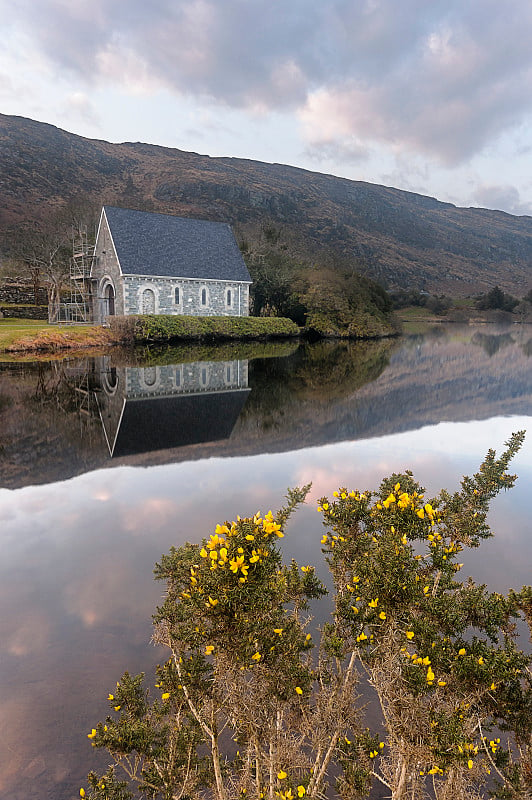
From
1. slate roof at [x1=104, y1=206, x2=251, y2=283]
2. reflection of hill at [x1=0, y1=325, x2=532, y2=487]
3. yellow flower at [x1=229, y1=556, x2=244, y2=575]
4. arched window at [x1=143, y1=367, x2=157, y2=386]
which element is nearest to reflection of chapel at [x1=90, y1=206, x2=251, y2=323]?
slate roof at [x1=104, y1=206, x2=251, y2=283]

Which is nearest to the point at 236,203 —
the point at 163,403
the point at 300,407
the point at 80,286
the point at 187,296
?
the point at 80,286

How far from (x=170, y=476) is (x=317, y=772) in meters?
6.78

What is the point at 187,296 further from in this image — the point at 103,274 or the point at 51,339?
the point at 51,339

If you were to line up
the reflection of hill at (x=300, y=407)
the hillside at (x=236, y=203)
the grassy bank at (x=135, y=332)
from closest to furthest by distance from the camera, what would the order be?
the reflection of hill at (x=300, y=407) → the grassy bank at (x=135, y=332) → the hillside at (x=236, y=203)

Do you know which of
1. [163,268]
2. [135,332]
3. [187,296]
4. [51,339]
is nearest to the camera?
[51,339]

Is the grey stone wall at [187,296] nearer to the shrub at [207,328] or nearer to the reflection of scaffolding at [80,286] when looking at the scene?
the shrub at [207,328]

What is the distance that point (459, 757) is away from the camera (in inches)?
84.4

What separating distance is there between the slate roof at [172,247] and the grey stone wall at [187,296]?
703mm

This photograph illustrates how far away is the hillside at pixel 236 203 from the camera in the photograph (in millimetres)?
→ 123000

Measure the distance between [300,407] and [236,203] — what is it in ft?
511

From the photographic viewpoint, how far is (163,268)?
131ft

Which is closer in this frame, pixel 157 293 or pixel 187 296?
pixel 157 293

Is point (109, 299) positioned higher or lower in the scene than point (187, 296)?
lower

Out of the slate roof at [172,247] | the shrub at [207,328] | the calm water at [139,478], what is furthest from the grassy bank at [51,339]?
the slate roof at [172,247]
